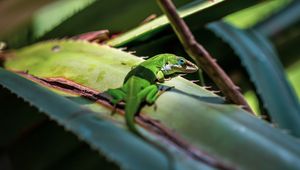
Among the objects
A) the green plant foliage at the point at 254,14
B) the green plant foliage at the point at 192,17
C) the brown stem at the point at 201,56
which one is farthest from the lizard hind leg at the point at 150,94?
the green plant foliage at the point at 254,14

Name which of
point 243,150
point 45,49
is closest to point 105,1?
point 45,49

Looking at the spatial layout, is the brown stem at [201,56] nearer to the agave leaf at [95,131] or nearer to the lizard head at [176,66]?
the agave leaf at [95,131]

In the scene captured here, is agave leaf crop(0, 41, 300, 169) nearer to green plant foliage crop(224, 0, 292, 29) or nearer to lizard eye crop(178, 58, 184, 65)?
lizard eye crop(178, 58, 184, 65)

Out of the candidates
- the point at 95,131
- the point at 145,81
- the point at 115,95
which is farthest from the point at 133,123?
the point at 145,81

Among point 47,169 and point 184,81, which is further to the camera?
point 47,169

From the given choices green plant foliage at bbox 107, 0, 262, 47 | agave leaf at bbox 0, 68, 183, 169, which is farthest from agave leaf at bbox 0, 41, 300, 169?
green plant foliage at bbox 107, 0, 262, 47

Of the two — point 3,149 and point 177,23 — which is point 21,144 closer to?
point 3,149

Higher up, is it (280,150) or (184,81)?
(184,81)
